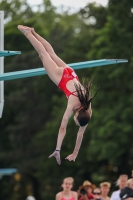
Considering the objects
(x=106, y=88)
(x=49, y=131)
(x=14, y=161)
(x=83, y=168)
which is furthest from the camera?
(x=14, y=161)

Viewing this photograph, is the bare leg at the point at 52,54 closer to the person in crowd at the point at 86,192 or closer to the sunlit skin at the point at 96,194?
the person in crowd at the point at 86,192

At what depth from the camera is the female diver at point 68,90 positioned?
Result: 11.8 metres

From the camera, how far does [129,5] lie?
35.1 meters

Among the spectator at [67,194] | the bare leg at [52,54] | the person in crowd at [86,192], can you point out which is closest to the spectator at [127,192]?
the spectator at [67,194]

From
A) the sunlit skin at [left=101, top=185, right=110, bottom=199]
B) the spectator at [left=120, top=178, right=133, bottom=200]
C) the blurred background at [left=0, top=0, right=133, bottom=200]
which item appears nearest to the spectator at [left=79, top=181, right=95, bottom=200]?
the sunlit skin at [left=101, top=185, right=110, bottom=199]

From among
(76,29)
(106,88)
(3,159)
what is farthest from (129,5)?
(76,29)

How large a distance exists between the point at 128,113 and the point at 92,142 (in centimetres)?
245

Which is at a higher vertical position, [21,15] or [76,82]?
[21,15]

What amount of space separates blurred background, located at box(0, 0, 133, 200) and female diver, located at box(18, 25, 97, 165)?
19319 millimetres

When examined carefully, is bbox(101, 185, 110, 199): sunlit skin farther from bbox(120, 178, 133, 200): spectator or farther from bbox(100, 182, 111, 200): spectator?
bbox(120, 178, 133, 200): spectator

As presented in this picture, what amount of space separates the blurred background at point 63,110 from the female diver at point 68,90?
19319 mm

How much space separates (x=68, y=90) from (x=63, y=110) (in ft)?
101

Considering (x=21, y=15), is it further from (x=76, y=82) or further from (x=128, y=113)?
(x=76, y=82)

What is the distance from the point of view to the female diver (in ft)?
38.7
